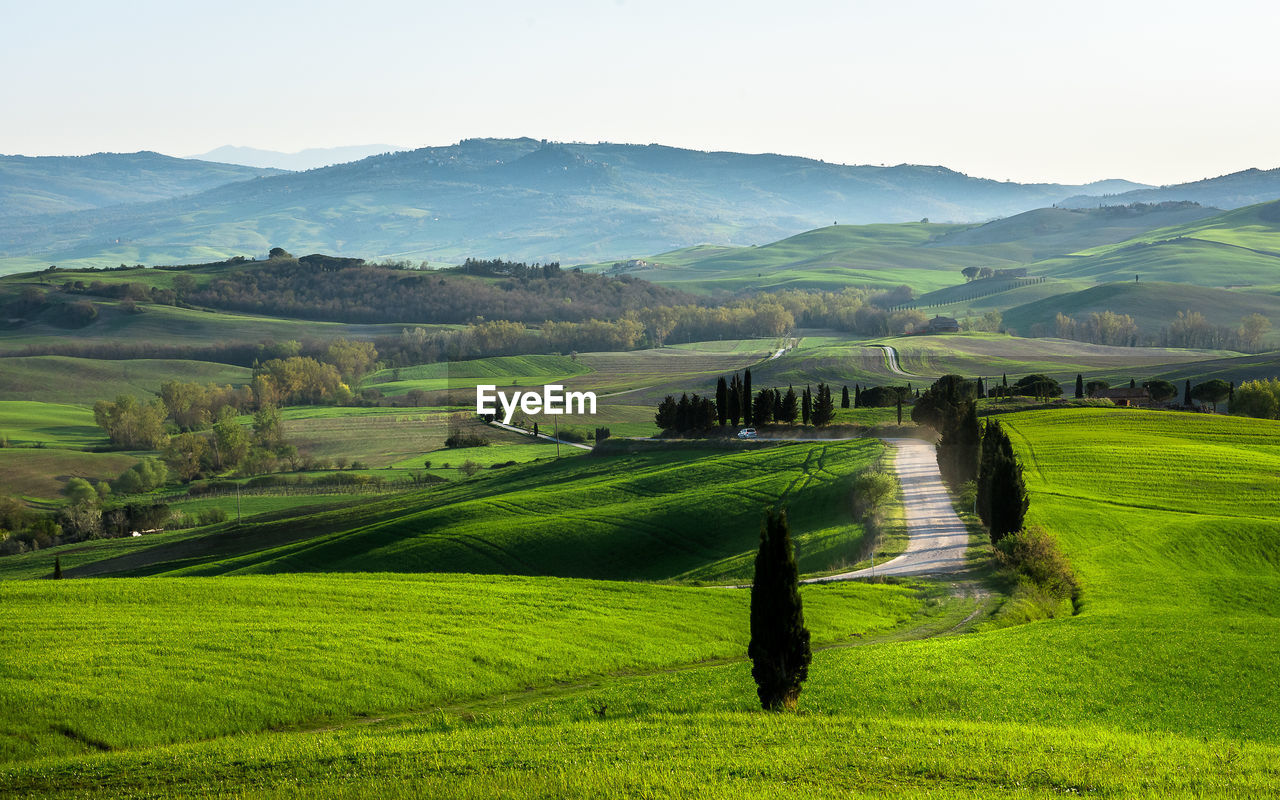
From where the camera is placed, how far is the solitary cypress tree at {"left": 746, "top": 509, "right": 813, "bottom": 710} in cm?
2677

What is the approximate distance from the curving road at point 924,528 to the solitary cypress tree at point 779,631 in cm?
2267

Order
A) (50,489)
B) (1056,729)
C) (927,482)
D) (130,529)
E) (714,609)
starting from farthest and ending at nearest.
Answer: (50,489), (130,529), (927,482), (714,609), (1056,729)

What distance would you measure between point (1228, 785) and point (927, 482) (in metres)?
53.1

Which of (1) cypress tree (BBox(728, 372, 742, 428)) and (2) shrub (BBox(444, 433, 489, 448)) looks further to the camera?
(2) shrub (BBox(444, 433, 489, 448))

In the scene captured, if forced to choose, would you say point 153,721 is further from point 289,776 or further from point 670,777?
point 670,777

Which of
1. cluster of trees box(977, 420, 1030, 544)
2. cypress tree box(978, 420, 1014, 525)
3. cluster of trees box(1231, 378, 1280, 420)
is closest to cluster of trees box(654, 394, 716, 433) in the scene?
cypress tree box(978, 420, 1014, 525)

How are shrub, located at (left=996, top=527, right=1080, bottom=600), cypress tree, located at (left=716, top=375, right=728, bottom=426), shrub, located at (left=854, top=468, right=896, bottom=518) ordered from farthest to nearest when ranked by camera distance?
cypress tree, located at (left=716, top=375, right=728, bottom=426) → shrub, located at (left=854, top=468, right=896, bottom=518) → shrub, located at (left=996, top=527, right=1080, bottom=600)

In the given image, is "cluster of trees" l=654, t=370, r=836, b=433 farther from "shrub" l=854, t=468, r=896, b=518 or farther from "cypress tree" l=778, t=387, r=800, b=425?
"shrub" l=854, t=468, r=896, b=518

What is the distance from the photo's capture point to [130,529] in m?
104

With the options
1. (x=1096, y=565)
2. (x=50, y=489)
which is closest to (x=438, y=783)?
(x=1096, y=565)

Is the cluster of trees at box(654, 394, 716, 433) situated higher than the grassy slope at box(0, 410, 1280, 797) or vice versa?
the cluster of trees at box(654, 394, 716, 433)

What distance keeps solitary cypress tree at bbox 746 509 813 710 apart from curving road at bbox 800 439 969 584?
22674 millimetres

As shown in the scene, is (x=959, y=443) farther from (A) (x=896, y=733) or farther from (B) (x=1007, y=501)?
(A) (x=896, y=733)

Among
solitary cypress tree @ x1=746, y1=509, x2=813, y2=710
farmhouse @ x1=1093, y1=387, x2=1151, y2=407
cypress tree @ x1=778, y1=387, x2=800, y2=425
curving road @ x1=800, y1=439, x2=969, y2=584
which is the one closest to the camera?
solitary cypress tree @ x1=746, y1=509, x2=813, y2=710
